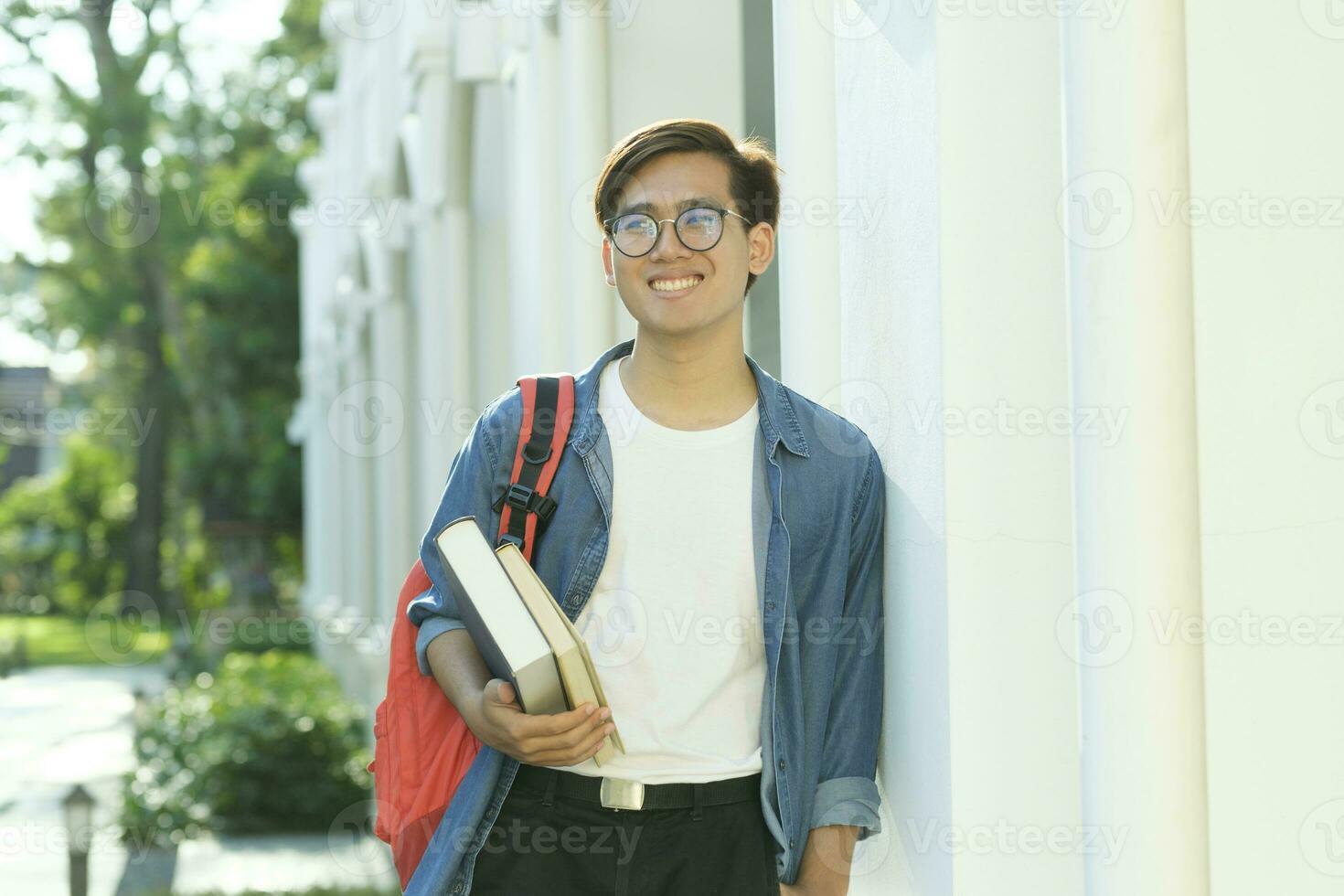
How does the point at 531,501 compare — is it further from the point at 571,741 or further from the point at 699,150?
→ the point at 699,150

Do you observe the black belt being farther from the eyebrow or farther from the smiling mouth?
the eyebrow

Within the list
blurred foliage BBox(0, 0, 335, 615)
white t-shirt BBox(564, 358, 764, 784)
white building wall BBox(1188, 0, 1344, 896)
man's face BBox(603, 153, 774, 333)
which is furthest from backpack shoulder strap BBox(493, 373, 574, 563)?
blurred foliage BBox(0, 0, 335, 615)

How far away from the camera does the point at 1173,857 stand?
8.54 feet

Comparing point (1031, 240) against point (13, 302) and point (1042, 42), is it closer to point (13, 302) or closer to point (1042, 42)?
point (1042, 42)

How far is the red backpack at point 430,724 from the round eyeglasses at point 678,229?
0.28m

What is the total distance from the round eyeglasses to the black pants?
1.02 meters

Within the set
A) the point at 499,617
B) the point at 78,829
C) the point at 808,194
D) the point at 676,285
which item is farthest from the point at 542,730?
the point at 78,829

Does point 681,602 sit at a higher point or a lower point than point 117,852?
higher

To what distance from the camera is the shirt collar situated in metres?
2.96

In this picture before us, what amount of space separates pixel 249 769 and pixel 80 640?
25945 millimetres

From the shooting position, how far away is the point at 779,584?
9.43 feet

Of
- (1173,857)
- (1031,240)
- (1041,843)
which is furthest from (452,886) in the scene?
(1031,240)

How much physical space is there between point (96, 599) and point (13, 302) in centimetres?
826

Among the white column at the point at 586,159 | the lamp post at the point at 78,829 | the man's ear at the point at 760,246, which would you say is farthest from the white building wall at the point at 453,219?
the man's ear at the point at 760,246
